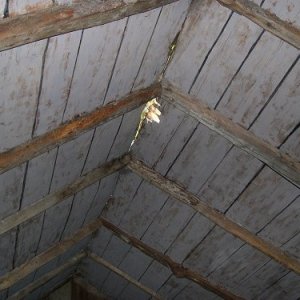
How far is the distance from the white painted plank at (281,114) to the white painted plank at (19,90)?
149cm

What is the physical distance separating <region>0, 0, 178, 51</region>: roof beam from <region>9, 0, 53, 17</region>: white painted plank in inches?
0.7

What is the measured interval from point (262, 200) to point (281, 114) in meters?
0.85

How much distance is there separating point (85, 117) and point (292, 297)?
276 cm

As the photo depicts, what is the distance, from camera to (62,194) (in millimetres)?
3250

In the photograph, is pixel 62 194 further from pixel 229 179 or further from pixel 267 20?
pixel 267 20

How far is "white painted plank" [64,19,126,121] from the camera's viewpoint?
6.85ft

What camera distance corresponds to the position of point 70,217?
379 centimetres

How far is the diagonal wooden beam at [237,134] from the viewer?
2852mm

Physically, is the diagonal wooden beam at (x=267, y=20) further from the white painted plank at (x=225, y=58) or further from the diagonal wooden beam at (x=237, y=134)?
the diagonal wooden beam at (x=237, y=134)

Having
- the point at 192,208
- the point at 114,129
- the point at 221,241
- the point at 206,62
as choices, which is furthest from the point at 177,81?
the point at 221,241

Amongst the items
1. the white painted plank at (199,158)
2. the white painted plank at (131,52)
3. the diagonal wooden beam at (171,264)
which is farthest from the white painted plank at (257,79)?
the diagonal wooden beam at (171,264)

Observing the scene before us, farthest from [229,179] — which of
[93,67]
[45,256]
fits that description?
[45,256]

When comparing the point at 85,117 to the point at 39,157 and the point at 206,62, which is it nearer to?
the point at 39,157

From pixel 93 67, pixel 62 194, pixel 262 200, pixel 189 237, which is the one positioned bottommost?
pixel 62 194
